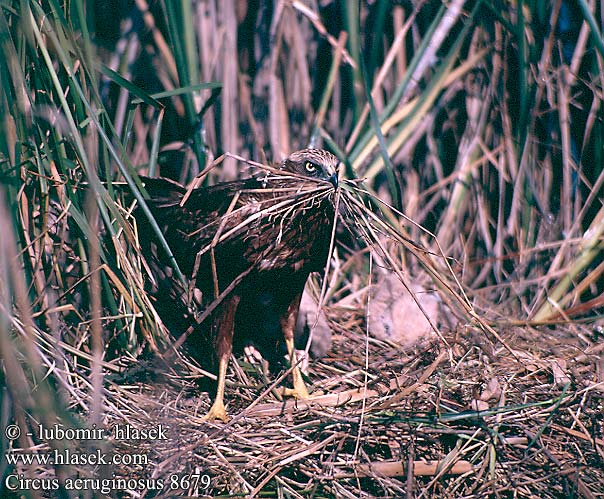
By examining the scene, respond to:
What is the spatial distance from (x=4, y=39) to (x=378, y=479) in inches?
69.3

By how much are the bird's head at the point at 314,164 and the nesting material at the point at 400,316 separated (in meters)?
0.79

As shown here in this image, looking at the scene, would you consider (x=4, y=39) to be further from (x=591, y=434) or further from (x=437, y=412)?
(x=591, y=434)

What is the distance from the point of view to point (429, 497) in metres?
2.09

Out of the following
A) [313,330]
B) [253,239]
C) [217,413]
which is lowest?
[217,413]

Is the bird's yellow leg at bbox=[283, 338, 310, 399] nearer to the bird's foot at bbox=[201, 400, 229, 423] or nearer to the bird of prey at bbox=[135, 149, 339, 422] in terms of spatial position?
the bird of prey at bbox=[135, 149, 339, 422]

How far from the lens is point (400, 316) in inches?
125

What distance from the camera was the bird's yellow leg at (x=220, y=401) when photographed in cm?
261

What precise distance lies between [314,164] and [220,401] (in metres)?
1.09

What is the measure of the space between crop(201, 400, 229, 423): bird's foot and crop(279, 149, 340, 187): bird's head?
104 cm

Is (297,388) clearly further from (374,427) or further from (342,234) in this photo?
(342,234)

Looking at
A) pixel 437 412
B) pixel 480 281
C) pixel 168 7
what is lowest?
A: pixel 480 281

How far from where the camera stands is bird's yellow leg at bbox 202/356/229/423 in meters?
2.61

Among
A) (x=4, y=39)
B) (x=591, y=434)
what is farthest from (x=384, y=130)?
(x=4, y=39)

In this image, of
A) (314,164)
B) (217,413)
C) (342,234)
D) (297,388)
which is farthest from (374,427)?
(342,234)
